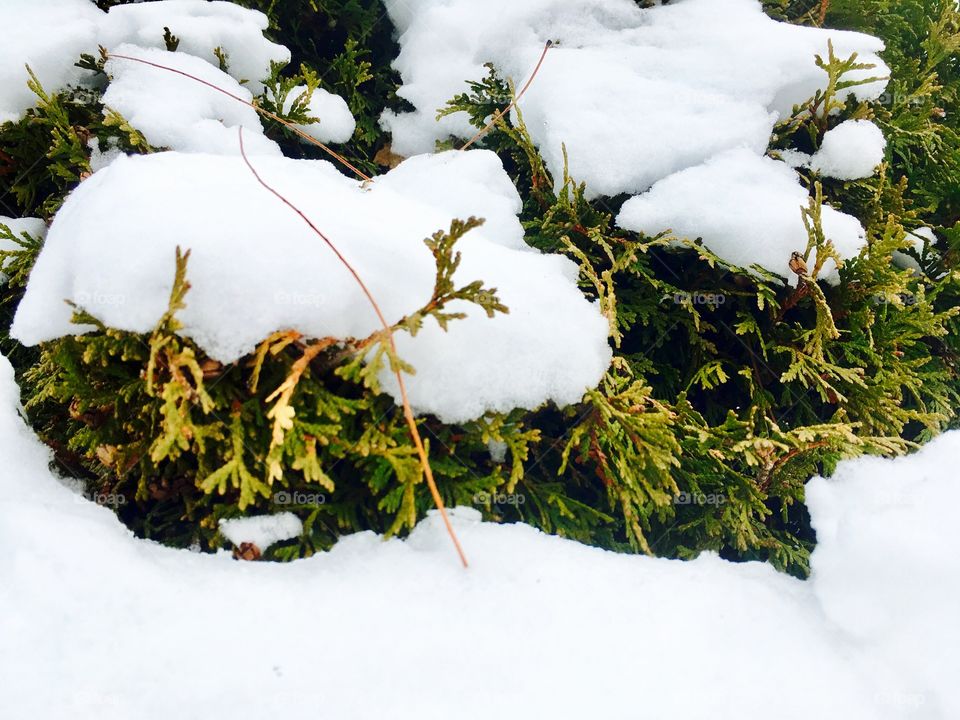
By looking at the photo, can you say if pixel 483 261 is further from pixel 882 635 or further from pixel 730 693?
pixel 882 635

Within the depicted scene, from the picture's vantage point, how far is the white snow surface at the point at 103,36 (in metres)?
2.52

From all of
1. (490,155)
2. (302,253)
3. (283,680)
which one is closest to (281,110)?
(490,155)

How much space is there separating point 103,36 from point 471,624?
3.14 m

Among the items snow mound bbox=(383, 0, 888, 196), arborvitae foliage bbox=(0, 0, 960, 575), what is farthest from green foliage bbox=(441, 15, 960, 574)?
snow mound bbox=(383, 0, 888, 196)

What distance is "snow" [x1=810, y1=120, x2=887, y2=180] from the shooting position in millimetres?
2691

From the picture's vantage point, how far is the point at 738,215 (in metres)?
2.40

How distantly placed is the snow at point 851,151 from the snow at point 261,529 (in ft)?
9.42

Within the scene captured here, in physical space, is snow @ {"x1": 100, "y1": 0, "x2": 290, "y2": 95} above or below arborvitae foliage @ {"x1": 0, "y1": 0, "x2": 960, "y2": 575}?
above

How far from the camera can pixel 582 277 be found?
8.06 ft

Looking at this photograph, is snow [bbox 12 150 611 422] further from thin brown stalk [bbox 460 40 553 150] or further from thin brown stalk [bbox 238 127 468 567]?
thin brown stalk [bbox 460 40 553 150]

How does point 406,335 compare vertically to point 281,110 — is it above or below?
below

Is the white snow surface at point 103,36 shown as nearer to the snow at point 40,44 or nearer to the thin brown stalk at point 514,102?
the snow at point 40,44

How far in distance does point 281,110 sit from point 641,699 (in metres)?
2.94

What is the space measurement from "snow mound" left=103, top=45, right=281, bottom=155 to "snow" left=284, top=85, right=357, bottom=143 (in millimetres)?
274
